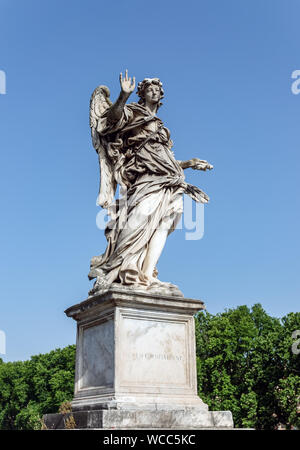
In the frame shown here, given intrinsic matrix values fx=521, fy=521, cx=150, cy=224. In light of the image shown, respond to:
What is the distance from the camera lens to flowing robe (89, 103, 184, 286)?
8.20 metres

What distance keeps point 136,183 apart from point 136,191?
232 millimetres

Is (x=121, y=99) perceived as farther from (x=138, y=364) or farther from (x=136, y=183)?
(x=138, y=364)

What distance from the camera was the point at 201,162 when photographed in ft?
31.9

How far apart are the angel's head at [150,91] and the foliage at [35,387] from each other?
35.5m

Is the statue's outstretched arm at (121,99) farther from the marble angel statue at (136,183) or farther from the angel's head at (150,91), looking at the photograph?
the angel's head at (150,91)

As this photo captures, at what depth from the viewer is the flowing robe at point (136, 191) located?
8.20m

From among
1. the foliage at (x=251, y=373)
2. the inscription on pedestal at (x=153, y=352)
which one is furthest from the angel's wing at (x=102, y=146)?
the foliage at (x=251, y=373)

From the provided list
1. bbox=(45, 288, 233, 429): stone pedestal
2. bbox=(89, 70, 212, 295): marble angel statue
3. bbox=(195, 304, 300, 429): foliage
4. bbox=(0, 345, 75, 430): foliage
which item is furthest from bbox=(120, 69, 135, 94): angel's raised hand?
bbox=(0, 345, 75, 430): foliage

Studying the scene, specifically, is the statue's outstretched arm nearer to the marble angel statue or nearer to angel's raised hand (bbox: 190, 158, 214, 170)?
the marble angel statue

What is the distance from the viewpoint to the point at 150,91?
369 inches

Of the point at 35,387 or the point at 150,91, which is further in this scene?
the point at 35,387

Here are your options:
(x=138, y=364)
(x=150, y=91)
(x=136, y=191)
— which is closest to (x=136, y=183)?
(x=136, y=191)
